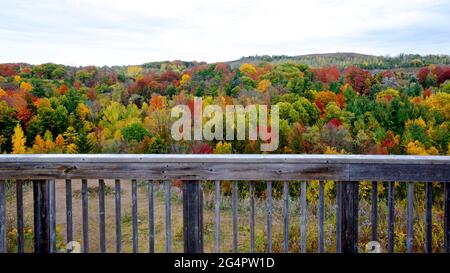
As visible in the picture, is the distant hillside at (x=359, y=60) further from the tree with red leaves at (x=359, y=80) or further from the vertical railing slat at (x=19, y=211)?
the vertical railing slat at (x=19, y=211)

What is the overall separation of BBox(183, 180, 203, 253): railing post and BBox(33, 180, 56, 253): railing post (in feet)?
2.56

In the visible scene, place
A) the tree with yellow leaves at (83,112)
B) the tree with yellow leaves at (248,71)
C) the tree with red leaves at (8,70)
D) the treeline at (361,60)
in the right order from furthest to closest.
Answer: the treeline at (361,60) < the tree with yellow leaves at (248,71) < the tree with red leaves at (8,70) < the tree with yellow leaves at (83,112)

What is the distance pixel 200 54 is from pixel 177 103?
68.0 feet

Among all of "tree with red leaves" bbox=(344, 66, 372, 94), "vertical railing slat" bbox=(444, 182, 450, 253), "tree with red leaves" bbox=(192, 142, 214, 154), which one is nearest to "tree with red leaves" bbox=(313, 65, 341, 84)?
"tree with red leaves" bbox=(344, 66, 372, 94)

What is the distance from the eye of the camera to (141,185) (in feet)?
28.3

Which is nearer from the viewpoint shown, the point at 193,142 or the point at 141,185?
the point at 141,185

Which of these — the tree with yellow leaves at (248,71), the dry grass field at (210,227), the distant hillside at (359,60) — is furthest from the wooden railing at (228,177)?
the distant hillside at (359,60)

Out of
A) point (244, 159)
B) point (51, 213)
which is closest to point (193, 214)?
point (244, 159)

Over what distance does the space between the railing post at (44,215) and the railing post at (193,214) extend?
781mm

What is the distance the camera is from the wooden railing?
101 inches

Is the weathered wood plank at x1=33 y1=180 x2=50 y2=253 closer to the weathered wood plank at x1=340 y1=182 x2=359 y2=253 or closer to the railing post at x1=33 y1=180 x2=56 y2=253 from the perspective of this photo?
the railing post at x1=33 y1=180 x2=56 y2=253

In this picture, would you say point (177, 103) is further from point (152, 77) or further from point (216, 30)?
point (152, 77)

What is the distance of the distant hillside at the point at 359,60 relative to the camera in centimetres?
5531
